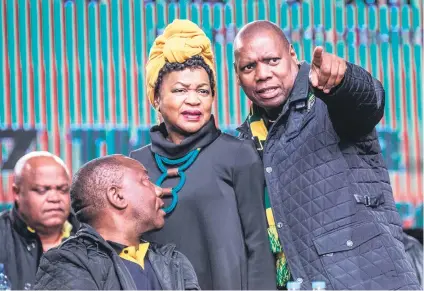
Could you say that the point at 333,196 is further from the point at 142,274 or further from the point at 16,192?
the point at 16,192

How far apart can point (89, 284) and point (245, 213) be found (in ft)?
1.96

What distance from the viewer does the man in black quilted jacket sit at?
11.0ft

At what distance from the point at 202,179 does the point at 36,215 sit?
6.46 ft

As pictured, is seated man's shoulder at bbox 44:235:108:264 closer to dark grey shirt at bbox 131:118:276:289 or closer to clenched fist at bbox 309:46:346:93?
dark grey shirt at bbox 131:118:276:289

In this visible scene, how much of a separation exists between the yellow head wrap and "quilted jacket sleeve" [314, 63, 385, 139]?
1.70 feet

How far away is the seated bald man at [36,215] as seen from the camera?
518 cm

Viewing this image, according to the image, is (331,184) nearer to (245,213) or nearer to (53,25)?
(245,213)

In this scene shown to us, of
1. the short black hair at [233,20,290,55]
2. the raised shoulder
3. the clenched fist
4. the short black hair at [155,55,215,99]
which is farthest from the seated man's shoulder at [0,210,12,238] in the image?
the clenched fist

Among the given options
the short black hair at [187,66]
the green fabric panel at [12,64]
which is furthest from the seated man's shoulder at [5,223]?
the short black hair at [187,66]

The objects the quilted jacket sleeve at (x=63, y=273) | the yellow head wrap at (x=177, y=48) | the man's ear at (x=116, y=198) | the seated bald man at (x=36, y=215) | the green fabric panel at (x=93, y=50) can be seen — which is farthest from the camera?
the green fabric panel at (x=93, y=50)

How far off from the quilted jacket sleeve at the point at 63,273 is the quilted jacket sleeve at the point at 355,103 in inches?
31.7

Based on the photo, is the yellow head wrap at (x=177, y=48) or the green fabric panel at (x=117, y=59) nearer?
the yellow head wrap at (x=177, y=48)

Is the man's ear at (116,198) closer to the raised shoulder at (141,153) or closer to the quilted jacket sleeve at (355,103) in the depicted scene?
the raised shoulder at (141,153)

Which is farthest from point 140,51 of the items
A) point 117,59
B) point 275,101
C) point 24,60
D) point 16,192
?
point 275,101
